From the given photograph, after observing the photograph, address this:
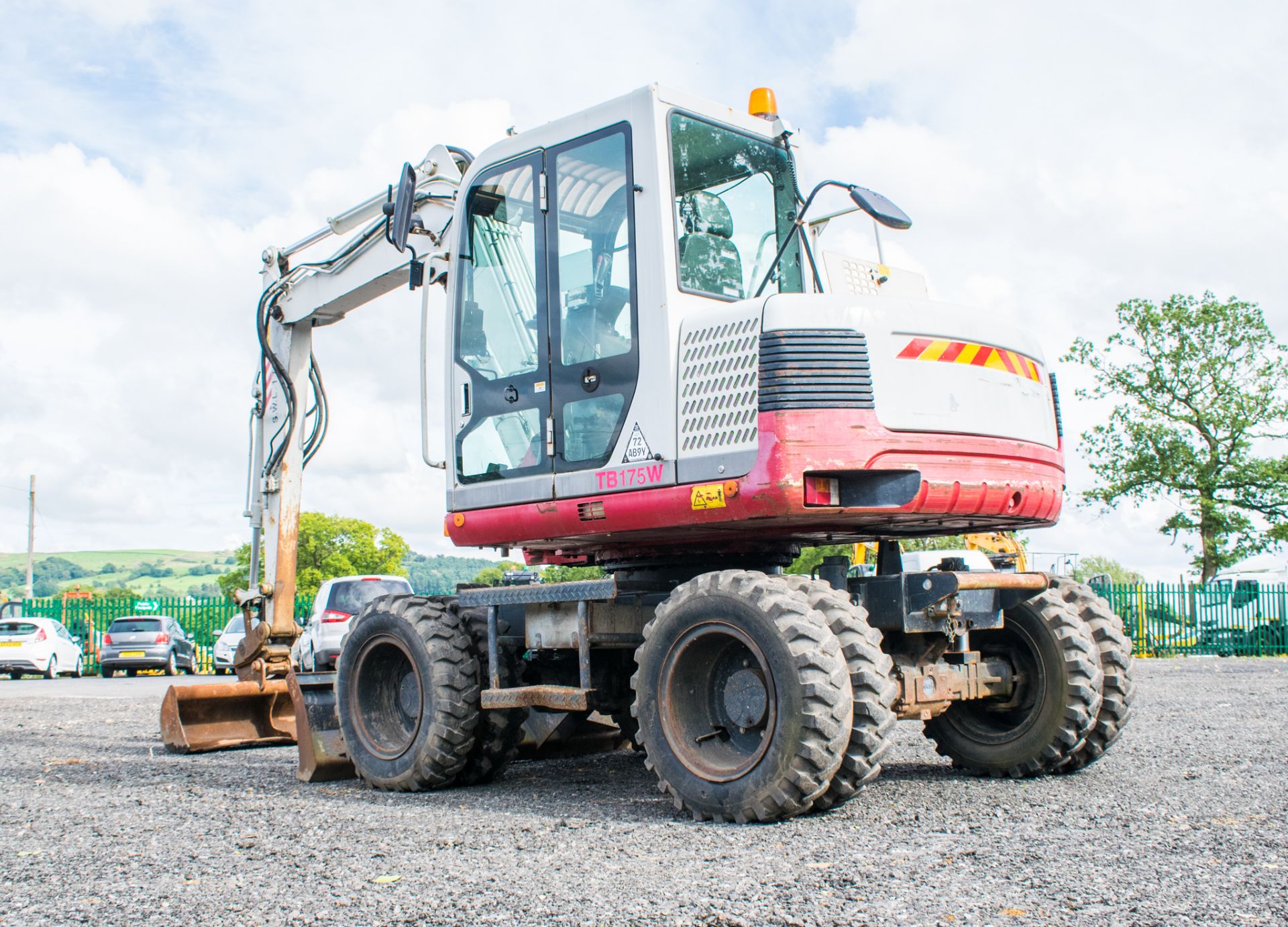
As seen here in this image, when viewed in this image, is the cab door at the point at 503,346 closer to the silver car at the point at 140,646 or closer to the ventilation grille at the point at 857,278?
the ventilation grille at the point at 857,278

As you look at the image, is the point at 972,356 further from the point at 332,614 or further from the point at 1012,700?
the point at 332,614

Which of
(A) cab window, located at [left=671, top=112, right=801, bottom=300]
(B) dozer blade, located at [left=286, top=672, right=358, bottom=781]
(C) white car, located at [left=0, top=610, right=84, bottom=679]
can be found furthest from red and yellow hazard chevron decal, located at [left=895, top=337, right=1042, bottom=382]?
(C) white car, located at [left=0, top=610, right=84, bottom=679]

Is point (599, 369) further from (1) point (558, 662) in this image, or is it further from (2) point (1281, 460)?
(2) point (1281, 460)

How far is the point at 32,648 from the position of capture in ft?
88.4

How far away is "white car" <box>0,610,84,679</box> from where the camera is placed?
2666 centimetres

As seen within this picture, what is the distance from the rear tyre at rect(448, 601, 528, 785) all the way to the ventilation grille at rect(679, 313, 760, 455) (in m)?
2.10

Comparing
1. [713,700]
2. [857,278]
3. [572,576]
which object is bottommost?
[713,700]

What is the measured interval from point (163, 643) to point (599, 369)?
25708 mm

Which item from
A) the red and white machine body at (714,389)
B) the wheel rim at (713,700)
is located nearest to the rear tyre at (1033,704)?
the red and white machine body at (714,389)

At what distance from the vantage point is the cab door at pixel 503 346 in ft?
23.1

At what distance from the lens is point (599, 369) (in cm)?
662

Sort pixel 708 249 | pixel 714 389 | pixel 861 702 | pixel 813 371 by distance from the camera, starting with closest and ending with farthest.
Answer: pixel 861 702 → pixel 813 371 → pixel 714 389 → pixel 708 249

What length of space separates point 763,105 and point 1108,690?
13.0 feet

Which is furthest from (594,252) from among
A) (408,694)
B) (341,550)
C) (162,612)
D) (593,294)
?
(341,550)
